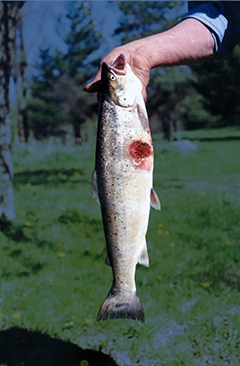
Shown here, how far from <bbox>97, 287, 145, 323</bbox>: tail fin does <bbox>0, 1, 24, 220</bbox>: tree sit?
11.4 feet

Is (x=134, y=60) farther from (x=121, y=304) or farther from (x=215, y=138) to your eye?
(x=215, y=138)

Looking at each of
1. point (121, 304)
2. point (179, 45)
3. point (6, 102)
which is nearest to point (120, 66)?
point (179, 45)

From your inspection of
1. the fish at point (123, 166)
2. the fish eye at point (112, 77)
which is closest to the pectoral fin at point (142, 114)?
the fish at point (123, 166)

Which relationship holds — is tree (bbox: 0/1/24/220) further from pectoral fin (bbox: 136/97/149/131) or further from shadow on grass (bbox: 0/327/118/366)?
pectoral fin (bbox: 136/97/149/131)

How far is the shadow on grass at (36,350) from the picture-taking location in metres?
3.21

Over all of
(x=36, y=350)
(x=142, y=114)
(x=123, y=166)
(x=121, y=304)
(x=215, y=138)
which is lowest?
(x=36, y=350)

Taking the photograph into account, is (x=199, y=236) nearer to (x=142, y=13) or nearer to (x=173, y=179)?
(x=173, y=179)

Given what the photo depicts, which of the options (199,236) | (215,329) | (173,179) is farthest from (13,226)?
(173,179)

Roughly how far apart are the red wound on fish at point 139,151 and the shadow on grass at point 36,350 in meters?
2.34

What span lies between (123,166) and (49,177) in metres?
5.56

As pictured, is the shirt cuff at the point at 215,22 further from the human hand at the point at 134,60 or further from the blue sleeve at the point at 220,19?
the human hand at the point at 134,60

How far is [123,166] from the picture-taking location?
1.44 metres

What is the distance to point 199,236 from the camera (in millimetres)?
4879

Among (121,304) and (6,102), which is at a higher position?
(6,102)
